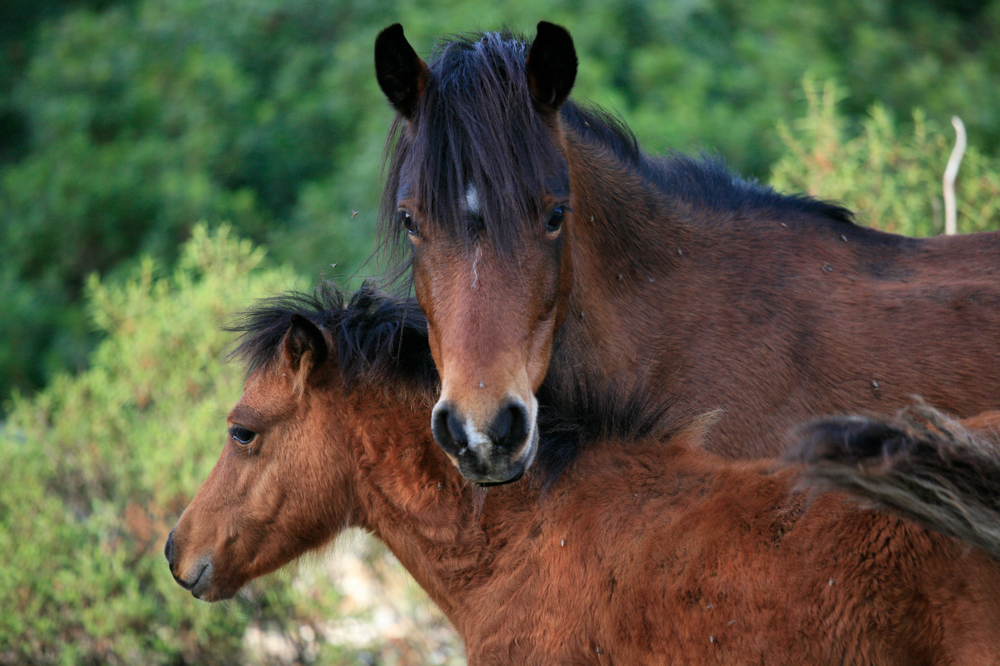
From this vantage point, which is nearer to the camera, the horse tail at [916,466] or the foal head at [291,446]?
the horse tail at [916,466]

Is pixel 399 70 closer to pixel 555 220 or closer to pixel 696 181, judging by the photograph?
pixel 555 220

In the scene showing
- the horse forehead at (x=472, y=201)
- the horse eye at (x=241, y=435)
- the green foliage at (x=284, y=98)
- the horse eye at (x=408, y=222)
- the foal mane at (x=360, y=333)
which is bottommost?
the green foliage at (x=284, y=98)

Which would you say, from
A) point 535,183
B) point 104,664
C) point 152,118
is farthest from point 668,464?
point 152,118

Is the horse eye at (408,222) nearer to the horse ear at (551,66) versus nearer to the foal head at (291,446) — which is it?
the foal head at (291,446)

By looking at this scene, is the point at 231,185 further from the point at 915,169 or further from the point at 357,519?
the point at 357,519

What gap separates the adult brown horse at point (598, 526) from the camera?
1.77m

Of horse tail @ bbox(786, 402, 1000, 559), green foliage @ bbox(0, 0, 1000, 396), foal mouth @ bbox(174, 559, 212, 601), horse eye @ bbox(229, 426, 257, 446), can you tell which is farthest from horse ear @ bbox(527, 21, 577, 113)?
green foliage @ bbox(0, 0, 1000, 396)

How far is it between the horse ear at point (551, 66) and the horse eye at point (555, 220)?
353mm

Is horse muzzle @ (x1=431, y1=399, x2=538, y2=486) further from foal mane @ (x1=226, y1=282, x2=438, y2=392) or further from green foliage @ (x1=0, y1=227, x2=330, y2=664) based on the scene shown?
green foliage @ (x1=0, y1=227, x2=330, y2=664)

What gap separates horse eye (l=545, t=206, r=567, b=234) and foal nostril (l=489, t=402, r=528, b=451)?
586 millimetres

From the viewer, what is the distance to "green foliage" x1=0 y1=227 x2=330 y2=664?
15.3 ft

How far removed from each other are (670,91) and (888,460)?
824 centimetres

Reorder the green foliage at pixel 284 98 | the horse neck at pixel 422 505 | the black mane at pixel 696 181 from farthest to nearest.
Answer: the green foliage at pixel 284 98, the black mane at pixel 696 181, the horse neck at pixel 422 505

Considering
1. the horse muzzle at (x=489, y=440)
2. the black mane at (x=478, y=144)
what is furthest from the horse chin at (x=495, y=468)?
the black mane at (x=478, y=144)
